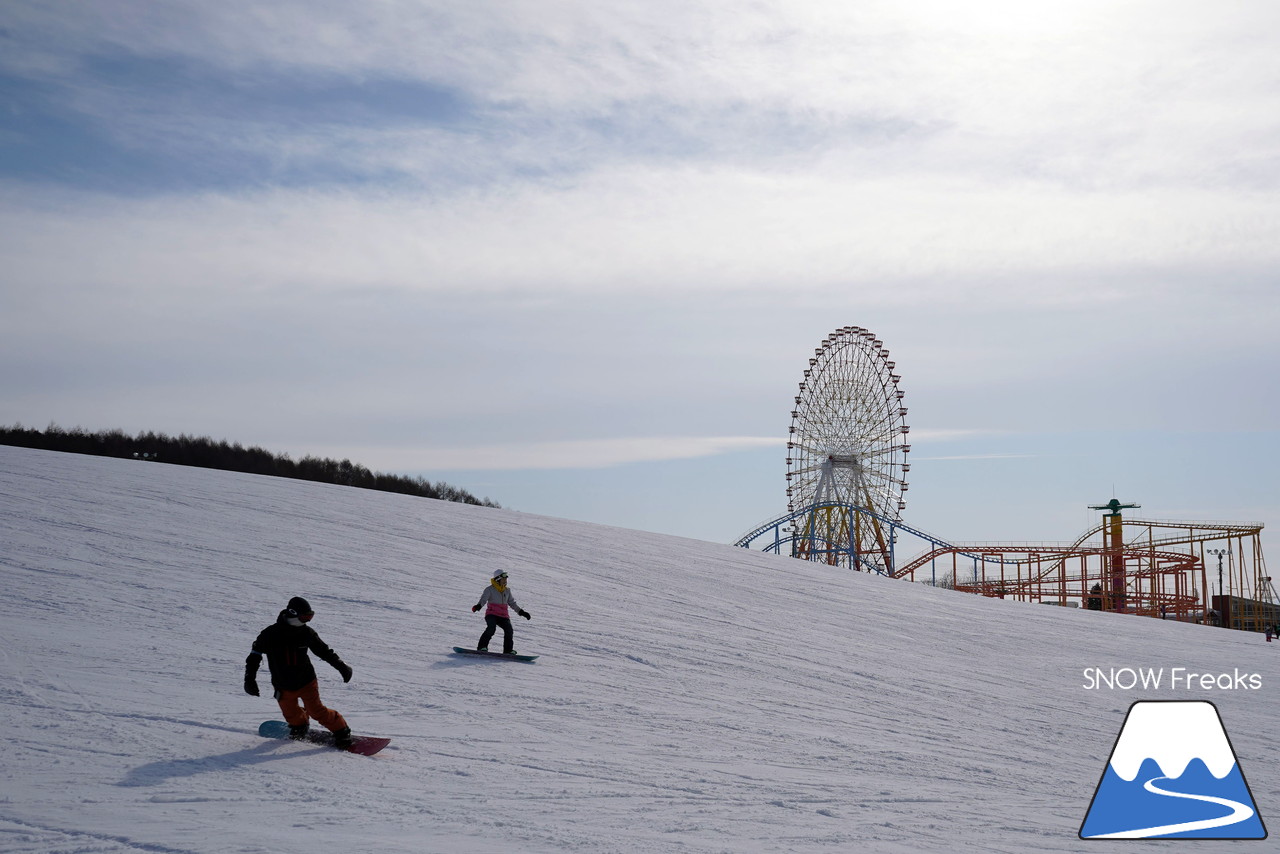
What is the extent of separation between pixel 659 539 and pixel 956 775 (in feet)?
57.0

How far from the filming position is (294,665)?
775 cm

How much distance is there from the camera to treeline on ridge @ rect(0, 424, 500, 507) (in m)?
32.6

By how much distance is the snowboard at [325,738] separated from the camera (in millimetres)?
7879

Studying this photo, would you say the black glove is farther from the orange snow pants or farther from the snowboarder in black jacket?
the orange snow pants

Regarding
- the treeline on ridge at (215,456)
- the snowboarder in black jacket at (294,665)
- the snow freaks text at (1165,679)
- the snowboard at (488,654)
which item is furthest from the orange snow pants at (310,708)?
the treeline on ridge at (215,456)

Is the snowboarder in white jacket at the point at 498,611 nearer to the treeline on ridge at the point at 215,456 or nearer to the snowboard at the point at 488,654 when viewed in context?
the snowboard at the point at 488,654

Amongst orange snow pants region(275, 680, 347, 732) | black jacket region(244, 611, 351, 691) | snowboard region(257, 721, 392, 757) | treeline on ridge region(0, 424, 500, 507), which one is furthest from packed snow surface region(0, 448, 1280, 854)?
treeline on ridge region(0, 424, 500, 507)

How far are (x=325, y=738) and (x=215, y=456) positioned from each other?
3124 cm

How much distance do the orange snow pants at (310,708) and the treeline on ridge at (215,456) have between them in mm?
24894

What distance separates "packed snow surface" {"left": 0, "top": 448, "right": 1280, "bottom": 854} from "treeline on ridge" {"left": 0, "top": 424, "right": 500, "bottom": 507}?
11884mm

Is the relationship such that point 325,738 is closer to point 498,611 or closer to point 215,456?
point 498,611

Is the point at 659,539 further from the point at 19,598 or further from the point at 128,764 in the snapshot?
the point at 128,764

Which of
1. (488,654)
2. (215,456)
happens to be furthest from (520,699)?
(215,456)

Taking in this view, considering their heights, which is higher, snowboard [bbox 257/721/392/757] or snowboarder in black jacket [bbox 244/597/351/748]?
snowboarder in black jacket [bbox 244/597/351/748]
